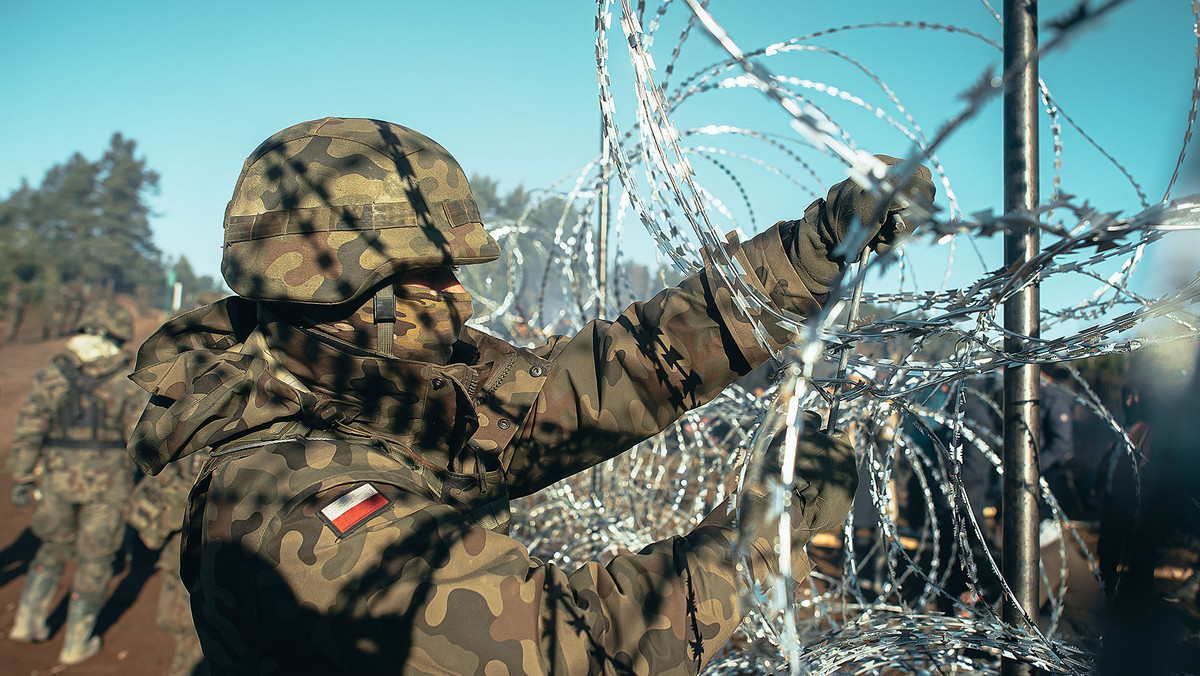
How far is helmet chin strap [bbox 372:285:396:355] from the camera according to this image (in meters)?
1.89

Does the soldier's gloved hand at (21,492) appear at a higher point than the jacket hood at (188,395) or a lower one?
lower

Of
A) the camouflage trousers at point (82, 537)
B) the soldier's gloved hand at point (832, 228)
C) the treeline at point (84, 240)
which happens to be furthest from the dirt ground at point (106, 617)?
the treeline at point (84, 240)

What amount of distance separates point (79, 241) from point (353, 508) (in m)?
49.1

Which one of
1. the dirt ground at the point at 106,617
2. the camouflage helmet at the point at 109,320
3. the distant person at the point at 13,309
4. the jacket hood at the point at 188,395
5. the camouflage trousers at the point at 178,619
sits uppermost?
the distant person at the point at 13,309

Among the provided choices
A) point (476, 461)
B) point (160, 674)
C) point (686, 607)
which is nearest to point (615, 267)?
point (476, 461)

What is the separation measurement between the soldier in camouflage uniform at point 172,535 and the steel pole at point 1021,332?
4713 mm

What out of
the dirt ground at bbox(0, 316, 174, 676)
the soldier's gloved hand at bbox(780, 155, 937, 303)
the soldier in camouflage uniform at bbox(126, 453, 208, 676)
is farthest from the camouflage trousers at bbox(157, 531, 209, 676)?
the soldier's gloved hand at bbox(780, 155, 937, 303)

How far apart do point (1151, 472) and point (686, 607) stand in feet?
3.26

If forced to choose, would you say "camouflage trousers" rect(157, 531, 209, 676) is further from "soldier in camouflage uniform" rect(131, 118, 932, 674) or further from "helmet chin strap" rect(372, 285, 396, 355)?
"helmet chin strap" rect(372, 285, 396, 355)

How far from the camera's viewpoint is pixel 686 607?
141 centimetres

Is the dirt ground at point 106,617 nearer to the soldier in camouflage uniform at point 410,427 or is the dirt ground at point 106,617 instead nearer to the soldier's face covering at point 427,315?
the soldier in camouflage uniform at point 410,427

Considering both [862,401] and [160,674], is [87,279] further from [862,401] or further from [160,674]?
[862,401]

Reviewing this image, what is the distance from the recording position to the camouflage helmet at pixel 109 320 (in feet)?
19.1

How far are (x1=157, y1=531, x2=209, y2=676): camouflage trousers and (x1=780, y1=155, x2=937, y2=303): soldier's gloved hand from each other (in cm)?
478
